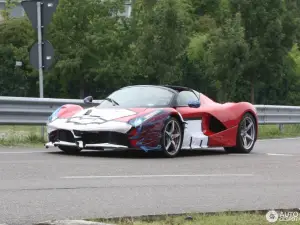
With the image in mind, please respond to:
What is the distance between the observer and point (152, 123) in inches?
461

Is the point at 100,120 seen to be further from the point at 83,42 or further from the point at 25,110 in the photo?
the point at 83,42

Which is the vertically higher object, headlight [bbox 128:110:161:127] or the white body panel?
headlight [bbox 128:110:161:127]

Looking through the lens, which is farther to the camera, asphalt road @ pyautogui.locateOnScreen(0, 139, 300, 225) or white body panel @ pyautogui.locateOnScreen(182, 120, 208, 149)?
white body panel @ pyautogui.locateOnScreen(182, 120, 208, 149)

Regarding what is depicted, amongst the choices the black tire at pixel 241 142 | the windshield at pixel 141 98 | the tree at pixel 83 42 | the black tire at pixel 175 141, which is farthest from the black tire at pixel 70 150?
the tree at pixel 83 42

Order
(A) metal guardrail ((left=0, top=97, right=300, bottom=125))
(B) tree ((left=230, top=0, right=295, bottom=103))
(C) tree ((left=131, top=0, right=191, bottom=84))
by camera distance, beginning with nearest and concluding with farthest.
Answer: (A) metal guardrail ((left=0, top=97, right=300, bottom=125)) < (C) tree ((left=131, top=0, right=191, bottom=84)) < (B) tree ((left=230, top=0, right=295, bottom=103))

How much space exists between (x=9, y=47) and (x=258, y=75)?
21.7 metres

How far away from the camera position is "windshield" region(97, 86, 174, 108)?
12392 mm

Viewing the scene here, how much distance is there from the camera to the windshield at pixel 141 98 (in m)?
12.4

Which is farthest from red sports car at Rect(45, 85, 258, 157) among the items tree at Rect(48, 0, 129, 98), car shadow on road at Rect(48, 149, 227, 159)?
tree at Rect(48, 0, 129, 98)

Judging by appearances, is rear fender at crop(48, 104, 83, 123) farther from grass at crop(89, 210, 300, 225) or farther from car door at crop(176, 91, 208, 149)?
grass at crop(89, 210, 300, 225)

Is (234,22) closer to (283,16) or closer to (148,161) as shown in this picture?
(283,16)

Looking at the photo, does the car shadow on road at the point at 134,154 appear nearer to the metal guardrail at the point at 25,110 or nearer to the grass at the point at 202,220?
the metal guardrail at the point at 25,110

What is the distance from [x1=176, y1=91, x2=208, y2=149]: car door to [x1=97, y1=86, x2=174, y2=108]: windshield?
23 cm

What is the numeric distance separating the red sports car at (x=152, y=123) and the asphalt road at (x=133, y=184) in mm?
249
